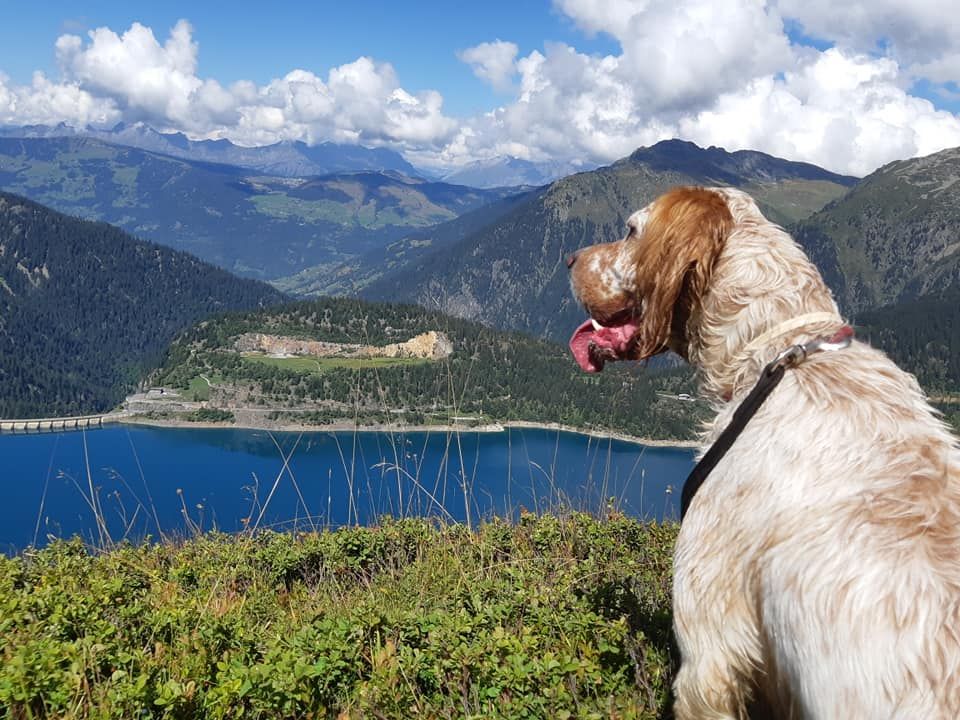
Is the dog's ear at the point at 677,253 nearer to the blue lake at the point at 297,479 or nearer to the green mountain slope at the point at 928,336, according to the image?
the blue lake at the point at 297,479

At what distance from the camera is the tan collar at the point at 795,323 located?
2.14m

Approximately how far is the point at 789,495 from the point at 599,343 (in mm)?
1003

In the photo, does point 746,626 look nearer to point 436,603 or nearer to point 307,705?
point 307,705

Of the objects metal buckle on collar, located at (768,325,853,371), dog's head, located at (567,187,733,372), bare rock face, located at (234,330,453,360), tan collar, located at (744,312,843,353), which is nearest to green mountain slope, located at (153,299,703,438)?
bare rock face, located at (234,330,453,360)

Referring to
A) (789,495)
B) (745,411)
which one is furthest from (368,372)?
(789,495)

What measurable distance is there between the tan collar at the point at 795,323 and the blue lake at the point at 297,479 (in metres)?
0.56

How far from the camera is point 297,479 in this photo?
56.3 metres

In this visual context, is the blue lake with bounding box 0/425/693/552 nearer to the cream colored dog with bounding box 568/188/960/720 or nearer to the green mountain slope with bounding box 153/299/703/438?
the cream colored dog with bounding box 568/188/960/720

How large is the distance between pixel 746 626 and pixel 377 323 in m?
171

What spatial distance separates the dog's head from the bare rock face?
148139 mm

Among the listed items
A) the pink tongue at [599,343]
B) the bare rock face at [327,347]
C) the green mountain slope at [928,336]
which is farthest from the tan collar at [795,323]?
the green mountain slope at [928,336]

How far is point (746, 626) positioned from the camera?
1.87 m

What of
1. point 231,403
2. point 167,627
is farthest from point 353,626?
point 231,403

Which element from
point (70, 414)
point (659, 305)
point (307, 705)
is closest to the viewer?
point (659, 305)
